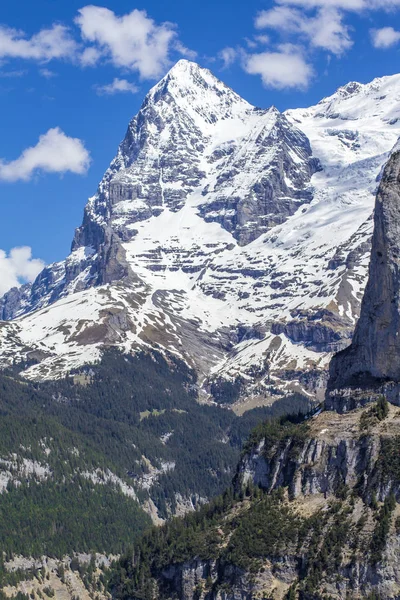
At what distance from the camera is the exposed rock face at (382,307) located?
184 metres

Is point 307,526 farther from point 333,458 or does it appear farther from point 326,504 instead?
point 333,458

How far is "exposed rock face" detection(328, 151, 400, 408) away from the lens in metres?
184

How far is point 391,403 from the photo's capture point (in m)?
181

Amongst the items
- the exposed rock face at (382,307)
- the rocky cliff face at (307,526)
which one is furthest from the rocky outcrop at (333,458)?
the exposed rock face at (382,307)

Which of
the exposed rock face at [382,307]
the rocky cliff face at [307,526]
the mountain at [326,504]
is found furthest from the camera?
the exposed rock face at [382,307]

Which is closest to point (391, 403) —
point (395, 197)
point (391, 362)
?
point (391, 362)

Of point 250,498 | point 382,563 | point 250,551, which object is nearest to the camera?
point 382,563

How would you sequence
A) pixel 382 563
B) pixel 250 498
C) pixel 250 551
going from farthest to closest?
pixel 250 498, pixel 250 551, pixel 382 563

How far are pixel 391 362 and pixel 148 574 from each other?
182ft

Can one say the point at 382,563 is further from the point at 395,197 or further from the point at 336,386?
the point at 395,197

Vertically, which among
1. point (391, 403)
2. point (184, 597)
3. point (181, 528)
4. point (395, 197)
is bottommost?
point (184, 597)

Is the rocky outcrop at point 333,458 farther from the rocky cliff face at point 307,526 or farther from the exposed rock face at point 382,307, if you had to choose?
the exposed rock face at point 382,307

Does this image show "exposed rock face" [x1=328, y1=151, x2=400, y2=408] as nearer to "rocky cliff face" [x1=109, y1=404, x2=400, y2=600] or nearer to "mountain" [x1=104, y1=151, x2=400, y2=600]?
"mountain" [x1=104, y1=151, x2=400, y2=600]

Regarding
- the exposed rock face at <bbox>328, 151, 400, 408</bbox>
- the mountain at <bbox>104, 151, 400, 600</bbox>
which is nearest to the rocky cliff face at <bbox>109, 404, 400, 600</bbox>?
the mountain at <bbox>104, 151, 400, 600</bbox>
